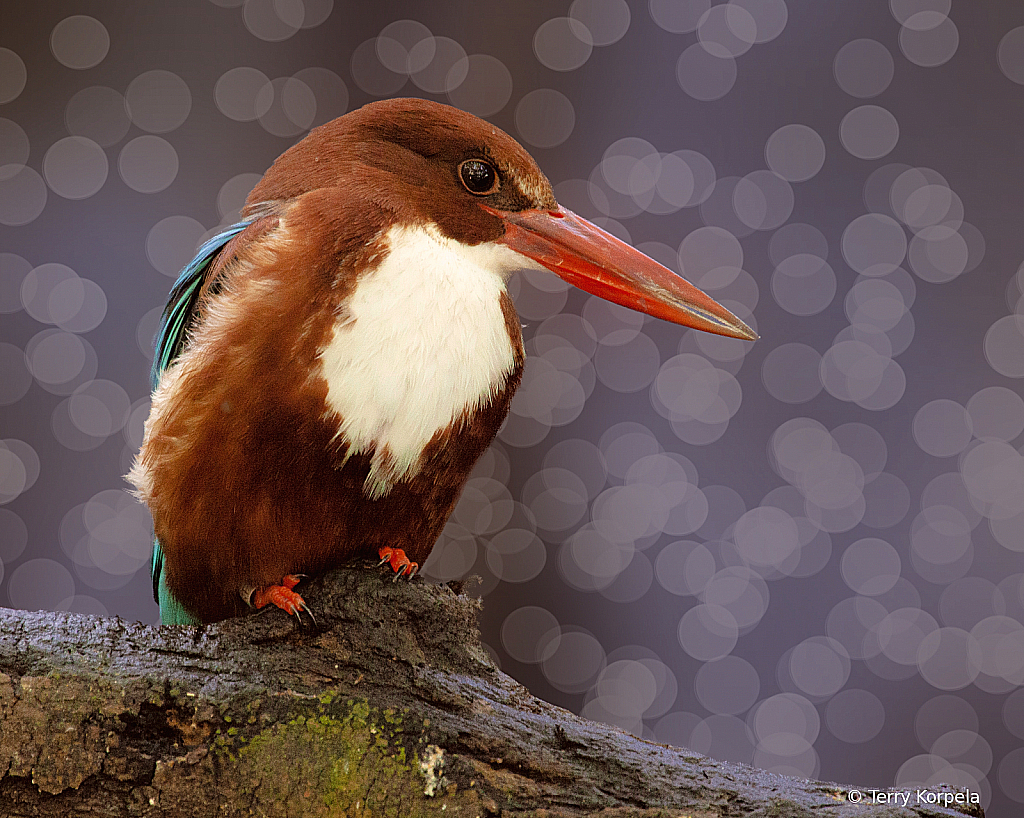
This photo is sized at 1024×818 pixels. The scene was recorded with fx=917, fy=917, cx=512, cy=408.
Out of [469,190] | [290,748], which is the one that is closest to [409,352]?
[469,190]

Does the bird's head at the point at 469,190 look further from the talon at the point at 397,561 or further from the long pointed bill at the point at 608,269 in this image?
the talon at the point at 397,561

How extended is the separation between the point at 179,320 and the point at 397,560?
27 cm

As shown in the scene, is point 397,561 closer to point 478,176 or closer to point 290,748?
point 290,748

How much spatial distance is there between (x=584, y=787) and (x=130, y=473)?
1.46 feet

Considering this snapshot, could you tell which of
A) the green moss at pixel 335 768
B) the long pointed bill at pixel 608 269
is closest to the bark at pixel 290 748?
the green moss at pixel 335 768

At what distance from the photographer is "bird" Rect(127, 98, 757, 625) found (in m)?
0.65

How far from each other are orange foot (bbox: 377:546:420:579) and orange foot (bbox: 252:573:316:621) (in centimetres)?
7

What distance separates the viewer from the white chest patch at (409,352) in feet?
2.14

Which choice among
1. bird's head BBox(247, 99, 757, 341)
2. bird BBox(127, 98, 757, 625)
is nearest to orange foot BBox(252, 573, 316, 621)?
bird BBox(127, 98, 757, 625)

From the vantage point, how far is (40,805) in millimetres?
546

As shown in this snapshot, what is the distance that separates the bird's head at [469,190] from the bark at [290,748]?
13.0 inches

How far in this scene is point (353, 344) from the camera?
0.65 meters

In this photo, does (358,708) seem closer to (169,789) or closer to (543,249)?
(169,789)

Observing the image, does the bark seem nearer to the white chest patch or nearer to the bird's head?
the white chest patch
